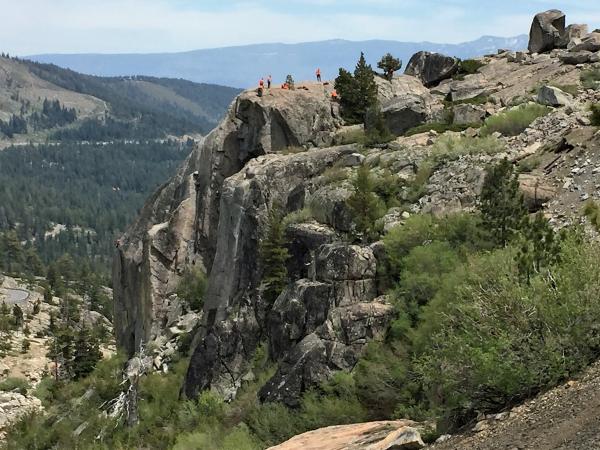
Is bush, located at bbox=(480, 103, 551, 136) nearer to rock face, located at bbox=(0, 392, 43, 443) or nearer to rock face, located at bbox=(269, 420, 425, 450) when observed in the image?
rock face, located at bbox=(269, 420, 425, 450)

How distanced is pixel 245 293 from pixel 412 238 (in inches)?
400

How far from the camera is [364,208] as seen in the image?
2920 cm

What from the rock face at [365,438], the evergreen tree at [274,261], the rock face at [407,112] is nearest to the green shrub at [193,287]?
the evergreen tree at [274,261]

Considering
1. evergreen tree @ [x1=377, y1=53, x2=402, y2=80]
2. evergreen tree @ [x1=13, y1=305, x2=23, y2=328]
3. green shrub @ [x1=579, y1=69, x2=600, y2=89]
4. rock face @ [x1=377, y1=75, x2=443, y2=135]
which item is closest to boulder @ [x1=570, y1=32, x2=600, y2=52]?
green shrub @ [x1=579, y1=69, x2=600, y2=89]

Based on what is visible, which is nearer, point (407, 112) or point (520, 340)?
point (520, 340)

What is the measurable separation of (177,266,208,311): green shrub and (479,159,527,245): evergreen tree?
72.7 ft

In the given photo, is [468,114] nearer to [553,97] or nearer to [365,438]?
[553,97]

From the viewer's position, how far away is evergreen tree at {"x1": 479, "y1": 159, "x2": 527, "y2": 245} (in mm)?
23328

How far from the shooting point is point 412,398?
1973 cm

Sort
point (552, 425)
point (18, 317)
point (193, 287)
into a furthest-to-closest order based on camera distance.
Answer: point (18, 317) → point (193, 287) → point (552, 425)

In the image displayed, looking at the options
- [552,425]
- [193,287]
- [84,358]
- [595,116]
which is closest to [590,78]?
[595,116]

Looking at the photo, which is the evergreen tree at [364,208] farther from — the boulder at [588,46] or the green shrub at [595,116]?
the boulder at [588,46]

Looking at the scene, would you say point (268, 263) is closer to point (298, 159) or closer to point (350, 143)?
point (298, 159)

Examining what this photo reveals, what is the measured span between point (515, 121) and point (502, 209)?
11801 mm
